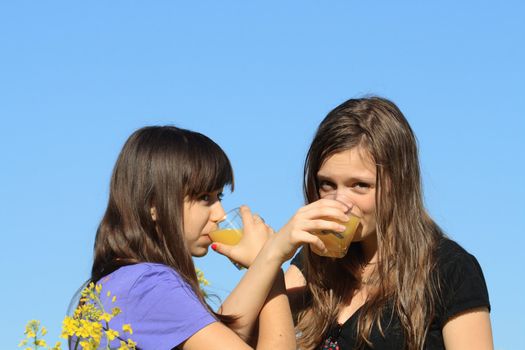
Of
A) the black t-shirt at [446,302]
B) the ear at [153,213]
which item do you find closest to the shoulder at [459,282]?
the black t-shirt at [446,302]

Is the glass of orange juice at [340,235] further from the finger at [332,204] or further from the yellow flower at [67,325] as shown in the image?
the yellow flower at [67,325]

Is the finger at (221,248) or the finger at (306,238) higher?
the finger at (306,238)

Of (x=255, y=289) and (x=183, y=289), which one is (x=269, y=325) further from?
(x=183, y=289)

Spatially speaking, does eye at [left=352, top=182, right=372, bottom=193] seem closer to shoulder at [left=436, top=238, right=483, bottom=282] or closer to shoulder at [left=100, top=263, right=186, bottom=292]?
shoulder at [left=436, top=238, right=483, bottom=282]

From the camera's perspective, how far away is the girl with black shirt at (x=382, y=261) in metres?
4.12

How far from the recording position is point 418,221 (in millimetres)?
4441

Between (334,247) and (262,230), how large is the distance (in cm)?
41

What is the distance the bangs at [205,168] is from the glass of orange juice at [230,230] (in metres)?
0.16

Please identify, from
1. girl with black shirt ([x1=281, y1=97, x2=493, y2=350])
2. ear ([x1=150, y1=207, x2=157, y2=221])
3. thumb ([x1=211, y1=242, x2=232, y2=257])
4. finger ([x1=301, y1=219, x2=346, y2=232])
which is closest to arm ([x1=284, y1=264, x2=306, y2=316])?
girl with black shirt ([x1=281, y1=97, x2=493, y2=350])

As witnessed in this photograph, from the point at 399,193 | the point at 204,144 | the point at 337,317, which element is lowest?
the point at 337,317

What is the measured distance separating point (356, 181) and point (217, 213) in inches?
29.1

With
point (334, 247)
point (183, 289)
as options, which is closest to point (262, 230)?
point (334, 247)

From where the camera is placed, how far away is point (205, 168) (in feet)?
13.8

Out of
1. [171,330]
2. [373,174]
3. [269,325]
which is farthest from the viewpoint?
[373,174]
